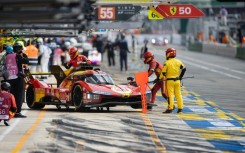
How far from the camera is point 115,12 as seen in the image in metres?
29.2

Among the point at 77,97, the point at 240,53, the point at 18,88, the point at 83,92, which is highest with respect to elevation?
the point at 18,88

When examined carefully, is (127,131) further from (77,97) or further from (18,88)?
(77,97)

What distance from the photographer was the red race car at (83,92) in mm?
24438

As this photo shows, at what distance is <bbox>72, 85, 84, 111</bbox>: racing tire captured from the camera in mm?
24739

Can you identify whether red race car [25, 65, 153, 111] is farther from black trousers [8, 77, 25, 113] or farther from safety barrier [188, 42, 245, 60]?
safety barrier [188, 42, 245, 60]

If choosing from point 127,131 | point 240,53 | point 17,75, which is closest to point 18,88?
point 17,75

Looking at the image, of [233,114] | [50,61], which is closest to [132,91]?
[233,114]

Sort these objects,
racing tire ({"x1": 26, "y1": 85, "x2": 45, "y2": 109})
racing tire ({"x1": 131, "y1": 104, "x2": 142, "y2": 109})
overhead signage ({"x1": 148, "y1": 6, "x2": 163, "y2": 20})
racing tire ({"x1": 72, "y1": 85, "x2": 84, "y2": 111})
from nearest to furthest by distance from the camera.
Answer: racing tire ({"x1": 72, "y1": 85, "x2": 84, "y2": 111})
racing tire ({"x1": 131, "y1": 104, "x2": 142, "y2": 109})
racing tire ({"x1": 26, "y1": 85, "x2": 45, "y2": 109})
overhead signage ({"x1": 148, "y1": 6, "x2": 163, "y2": 20})

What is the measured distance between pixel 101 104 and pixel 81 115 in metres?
0.63

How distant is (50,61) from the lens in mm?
47562

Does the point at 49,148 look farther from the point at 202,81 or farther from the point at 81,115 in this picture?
the point at 202,81

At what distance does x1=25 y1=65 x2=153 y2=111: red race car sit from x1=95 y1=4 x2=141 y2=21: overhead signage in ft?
9.52

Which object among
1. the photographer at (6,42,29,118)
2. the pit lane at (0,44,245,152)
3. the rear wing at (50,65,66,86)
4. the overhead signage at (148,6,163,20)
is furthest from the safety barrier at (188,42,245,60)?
the photographer at (6,42,29,118)

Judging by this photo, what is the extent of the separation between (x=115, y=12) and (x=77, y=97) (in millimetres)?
5076
